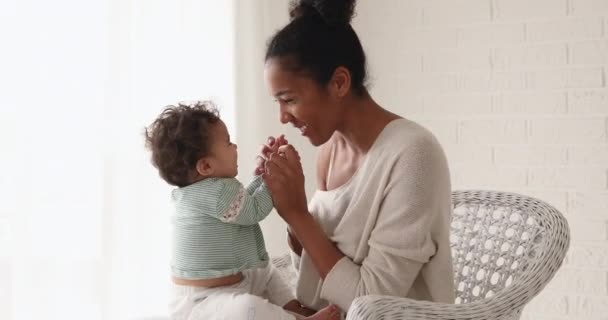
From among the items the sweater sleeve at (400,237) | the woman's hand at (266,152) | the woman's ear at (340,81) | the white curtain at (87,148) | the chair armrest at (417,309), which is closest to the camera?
the chair armrest at (417,309)

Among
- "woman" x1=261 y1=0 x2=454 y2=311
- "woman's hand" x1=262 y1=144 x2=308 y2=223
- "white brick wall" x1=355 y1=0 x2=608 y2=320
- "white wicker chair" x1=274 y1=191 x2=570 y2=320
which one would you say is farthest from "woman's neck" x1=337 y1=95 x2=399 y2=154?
"white brick wall" x1=355 y1=0 x2=608 y2=320

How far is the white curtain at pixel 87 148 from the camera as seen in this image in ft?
6.89

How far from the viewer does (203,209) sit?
1757 millimetres

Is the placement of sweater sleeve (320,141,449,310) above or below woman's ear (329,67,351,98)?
below

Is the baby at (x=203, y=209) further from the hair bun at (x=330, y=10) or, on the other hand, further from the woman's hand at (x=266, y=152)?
the hair bun at (x=330, y=10)

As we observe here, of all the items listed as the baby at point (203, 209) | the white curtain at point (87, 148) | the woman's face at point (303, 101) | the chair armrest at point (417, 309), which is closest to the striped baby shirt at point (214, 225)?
the baby at point (203, 209)

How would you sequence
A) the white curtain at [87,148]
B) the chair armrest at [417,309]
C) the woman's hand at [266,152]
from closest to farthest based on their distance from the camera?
the chair armrest at [417,309] → the woman's hand at [266,152] → the white curtain at [87,148]

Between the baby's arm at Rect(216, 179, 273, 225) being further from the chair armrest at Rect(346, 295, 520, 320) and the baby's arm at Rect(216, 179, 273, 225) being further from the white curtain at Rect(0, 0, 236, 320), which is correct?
the white curtain at Rect(0, 0, 236, 320)

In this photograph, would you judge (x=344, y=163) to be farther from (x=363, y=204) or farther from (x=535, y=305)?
(x=535, y=305)

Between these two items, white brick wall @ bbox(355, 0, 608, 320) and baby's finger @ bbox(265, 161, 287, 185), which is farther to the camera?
white brick wall @ bbox(355, 0, 608, 320)

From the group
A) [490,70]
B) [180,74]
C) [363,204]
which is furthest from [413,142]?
[490,70]

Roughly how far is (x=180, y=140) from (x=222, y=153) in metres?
0.09

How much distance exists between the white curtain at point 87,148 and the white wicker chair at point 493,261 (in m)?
0.57

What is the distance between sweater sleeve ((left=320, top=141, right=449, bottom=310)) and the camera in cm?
167
